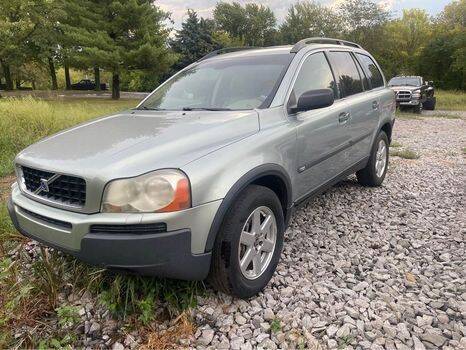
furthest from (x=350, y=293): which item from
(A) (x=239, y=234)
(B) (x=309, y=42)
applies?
(B) (x=309, y=42)

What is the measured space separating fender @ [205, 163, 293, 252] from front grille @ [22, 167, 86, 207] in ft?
2.49

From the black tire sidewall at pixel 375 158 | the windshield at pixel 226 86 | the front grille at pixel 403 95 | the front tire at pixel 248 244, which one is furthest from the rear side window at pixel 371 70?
the front grille at pixel 403 95

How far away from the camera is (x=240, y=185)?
243 cm

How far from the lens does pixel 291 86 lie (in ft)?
10.6

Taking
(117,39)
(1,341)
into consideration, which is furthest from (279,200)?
(117,39)

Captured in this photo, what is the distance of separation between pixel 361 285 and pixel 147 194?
181cm

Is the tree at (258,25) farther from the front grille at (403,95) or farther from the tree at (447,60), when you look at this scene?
the front grille at (403,95)

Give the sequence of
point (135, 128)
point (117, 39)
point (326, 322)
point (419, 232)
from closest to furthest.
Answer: point (326, 322)
point (135, 128)
point (419, 232)
point (117, 39)

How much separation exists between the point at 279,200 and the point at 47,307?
179 centimetres

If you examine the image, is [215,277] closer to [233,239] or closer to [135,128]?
[233,239]

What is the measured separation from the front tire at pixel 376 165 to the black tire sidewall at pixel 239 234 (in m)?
2.56

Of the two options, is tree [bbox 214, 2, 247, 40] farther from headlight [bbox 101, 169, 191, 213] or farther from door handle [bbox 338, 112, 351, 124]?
headlight [bbox 101, 169, 191, 213]

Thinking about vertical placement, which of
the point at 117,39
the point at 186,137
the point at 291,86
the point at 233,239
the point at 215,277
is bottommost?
the point at 215,277

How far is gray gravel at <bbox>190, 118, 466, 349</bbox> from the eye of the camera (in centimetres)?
243
